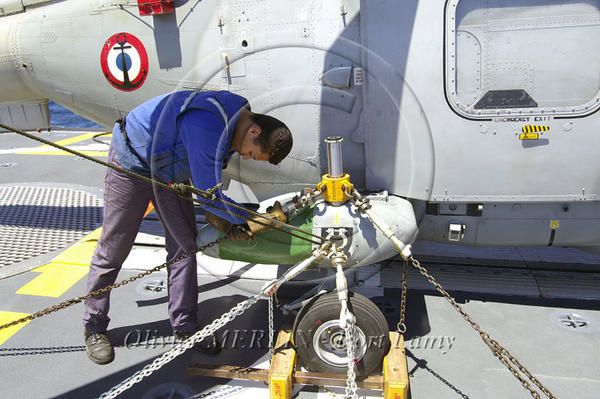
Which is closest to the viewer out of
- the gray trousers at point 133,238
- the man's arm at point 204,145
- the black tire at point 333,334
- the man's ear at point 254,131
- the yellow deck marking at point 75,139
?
the man's arm at point 204,145

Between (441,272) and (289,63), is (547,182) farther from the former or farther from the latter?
(289,63)

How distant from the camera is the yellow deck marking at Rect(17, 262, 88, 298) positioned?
4566 millimetres

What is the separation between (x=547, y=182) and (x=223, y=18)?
2.73 m

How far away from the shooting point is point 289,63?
3736 mm

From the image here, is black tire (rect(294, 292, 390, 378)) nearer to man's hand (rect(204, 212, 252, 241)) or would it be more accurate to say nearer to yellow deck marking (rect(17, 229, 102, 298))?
man's hand (rect(204, 212, 252, 241))

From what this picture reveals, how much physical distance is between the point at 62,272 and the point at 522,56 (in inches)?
178

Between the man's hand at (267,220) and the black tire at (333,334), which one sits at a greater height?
the man's hand at (267,220)

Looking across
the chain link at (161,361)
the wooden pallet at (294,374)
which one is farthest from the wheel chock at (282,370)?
the chain link at (161,361)

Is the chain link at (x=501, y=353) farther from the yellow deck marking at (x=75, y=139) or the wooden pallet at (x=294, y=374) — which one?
the yellow deck marking at (x=75, y=139)

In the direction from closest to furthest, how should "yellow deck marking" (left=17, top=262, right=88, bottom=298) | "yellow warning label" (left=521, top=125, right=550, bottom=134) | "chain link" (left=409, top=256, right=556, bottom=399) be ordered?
"chain link" (left=409, top=256, right=556, bottom=399) → "yellow warning label" (left=521, top=125, right=550, bottom=134) → "yellow deck marking" (left=17, top=262, right=88, bottom=298)

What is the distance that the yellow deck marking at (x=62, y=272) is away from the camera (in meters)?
4.59

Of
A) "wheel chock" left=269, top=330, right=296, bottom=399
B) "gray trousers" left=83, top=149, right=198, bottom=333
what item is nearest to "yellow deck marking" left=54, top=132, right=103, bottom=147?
"gray trousers" left=83, top=149, right=198, bottom=333

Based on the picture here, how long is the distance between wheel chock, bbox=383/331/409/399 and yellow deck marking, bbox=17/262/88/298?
3.07m

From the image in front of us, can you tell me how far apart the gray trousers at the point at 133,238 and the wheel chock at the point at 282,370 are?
78 cm
